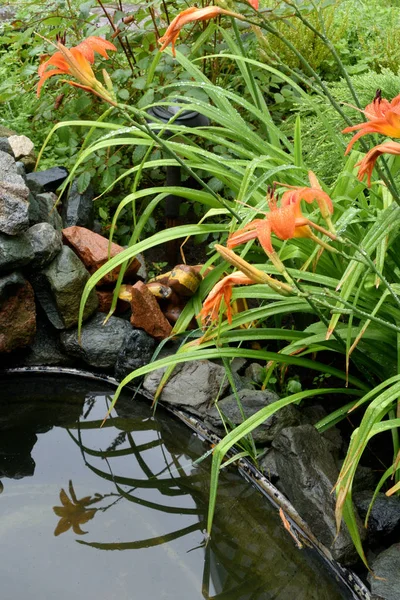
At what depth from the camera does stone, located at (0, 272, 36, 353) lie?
9.29 feet

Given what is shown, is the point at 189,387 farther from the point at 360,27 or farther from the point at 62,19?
the point at 360,27

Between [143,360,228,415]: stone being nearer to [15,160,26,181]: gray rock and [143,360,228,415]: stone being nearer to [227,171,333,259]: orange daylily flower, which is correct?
[15,160,26,181]: gray rock

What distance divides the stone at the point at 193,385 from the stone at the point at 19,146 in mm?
1209

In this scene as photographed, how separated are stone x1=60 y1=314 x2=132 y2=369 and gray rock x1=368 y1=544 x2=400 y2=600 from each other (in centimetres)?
130

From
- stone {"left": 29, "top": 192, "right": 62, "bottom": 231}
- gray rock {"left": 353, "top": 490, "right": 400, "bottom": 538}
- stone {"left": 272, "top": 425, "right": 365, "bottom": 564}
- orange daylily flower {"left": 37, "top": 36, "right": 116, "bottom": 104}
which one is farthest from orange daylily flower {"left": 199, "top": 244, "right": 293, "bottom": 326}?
stone {"left": 29, "top": 192, "right": 62, "bottom": 231}

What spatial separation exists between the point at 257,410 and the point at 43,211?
1.26 meters

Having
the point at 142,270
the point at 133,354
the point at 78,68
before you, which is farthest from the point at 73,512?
the point at 78,68

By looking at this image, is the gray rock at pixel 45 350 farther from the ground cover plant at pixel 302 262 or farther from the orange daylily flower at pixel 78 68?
the orange daylily flower at pixel 78 68

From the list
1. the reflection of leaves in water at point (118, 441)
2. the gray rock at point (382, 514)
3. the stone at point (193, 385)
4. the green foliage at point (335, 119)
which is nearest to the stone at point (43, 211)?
the stone at point (193, 385)

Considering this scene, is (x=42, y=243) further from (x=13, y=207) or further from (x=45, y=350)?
(x=45, y=350)

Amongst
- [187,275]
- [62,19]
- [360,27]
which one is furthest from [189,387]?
[360,27]

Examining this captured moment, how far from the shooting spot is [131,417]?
277 centimetres

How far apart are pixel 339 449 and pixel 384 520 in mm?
338

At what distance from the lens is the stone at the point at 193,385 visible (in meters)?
2.68
